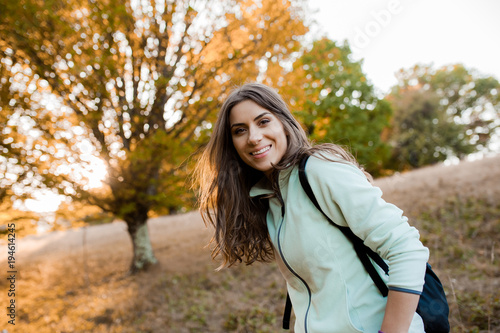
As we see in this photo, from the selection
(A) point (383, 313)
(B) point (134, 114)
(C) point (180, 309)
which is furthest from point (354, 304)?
(B) point (134, 114)

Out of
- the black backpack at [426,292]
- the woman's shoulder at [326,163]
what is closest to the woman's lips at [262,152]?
the woman's shoulder at [326,163]

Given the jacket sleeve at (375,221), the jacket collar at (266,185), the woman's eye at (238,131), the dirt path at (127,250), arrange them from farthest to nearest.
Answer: the dirt path at (127,250) → the woman's eye at (238,131) → the jacket collar at (266,185) → the jacket sleeve at (375,221)

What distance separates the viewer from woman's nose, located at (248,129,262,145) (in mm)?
1507

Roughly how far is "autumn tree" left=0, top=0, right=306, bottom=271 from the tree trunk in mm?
699

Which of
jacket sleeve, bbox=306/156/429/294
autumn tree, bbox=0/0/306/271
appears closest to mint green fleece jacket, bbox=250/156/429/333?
jacket sleeve, bbox=306/156/429/294

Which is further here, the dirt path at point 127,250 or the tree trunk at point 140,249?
the dirt path at point 127,250

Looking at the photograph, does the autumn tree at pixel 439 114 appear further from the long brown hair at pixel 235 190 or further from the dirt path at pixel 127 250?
the long brown hair at pixel 235 190

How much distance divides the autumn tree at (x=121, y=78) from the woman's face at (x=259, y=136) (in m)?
3.57

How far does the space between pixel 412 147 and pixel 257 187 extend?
26.5 meters

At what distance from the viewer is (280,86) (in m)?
6.68

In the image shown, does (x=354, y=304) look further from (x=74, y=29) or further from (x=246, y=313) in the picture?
(x=74, y=29)

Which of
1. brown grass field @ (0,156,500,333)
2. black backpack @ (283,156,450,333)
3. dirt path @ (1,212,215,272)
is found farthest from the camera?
dirt path @ (1,212,215,272)

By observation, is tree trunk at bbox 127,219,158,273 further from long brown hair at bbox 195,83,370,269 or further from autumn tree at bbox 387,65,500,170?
autumn tree at bbox 387,65,500,170

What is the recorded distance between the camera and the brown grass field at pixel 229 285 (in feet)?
13.3
